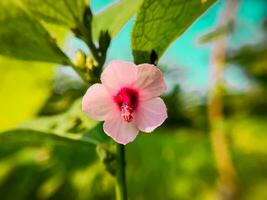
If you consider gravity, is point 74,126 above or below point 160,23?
below

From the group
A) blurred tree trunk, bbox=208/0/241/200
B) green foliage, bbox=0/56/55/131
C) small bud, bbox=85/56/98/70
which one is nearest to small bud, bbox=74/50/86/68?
small bud, bbox=85/56/98/70

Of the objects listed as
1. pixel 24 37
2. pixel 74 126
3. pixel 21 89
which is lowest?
pixel 21 89

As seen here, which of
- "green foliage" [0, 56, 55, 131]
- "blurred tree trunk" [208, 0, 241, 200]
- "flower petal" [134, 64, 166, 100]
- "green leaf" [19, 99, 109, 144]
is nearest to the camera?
"flower petal" [134, 64, 166, 100]

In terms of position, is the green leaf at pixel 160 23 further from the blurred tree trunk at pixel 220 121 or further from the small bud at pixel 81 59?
the blurred tree trunk at pixel 220 121

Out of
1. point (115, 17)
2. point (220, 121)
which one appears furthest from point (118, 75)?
point (220, 121)

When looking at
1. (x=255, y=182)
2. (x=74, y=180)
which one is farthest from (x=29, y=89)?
(x=255, y=182)

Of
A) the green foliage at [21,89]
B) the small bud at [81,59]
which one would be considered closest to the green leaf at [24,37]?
the small bud at [81,59]

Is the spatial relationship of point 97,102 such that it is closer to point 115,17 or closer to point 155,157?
point 115,17

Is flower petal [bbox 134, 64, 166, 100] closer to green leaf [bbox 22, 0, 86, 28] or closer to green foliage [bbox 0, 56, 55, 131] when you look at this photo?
green leaf [bbox 22, 0, 86, 28]

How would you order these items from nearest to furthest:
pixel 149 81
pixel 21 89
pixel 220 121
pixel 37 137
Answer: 1. pixel 149 81
2. pixel 37 137
3. pixel 21 89
4. pixel 220 121
